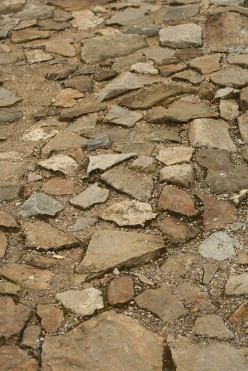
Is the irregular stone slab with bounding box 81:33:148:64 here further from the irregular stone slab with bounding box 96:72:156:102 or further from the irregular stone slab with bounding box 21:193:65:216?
the irregular stone slab with bounding box 21:193:65:216

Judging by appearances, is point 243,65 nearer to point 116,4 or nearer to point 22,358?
point 116,4

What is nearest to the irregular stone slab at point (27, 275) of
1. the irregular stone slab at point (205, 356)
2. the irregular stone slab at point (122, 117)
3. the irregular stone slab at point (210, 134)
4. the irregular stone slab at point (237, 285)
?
the irregular stone slab at point (205, 356)

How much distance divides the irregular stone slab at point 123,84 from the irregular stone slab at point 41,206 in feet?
4.22

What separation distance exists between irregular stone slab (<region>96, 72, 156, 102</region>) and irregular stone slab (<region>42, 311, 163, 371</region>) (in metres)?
2.34

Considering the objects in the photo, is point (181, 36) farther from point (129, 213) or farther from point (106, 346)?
point (106, 346)

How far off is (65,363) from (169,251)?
2.97 feet

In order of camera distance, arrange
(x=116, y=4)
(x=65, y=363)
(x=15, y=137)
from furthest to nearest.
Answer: (x=116, y=4) → (x=15, y=137) → (x=65, y=363)

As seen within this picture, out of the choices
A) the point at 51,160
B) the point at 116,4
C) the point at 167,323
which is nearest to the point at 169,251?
the point at 167,323

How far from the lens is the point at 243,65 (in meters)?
5.23

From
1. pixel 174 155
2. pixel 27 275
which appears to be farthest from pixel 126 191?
pixel 27 275

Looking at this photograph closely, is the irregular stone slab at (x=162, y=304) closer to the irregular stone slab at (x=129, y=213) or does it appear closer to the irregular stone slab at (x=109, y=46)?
the irregular stone slab at (x=129, y=213)

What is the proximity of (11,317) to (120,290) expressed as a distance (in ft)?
1.67

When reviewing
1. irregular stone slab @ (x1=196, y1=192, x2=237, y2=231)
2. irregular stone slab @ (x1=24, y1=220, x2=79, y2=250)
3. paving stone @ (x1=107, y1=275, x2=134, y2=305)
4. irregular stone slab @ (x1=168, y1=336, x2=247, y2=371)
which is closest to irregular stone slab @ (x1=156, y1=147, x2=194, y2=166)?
irregular stone slab @ (x1=196, y1=192, x2=237, y2=231)

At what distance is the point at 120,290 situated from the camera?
10.5 feet
